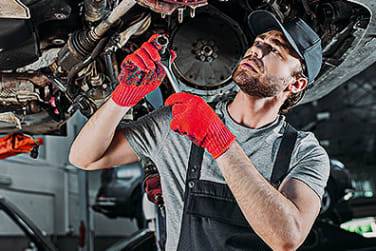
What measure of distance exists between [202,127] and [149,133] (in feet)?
1.00

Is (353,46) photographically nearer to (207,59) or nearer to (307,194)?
(207,59)

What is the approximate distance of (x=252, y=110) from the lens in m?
1.83

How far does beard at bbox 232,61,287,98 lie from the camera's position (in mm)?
1729

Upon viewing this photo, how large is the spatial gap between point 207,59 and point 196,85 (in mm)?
112

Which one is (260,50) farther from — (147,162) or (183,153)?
(147,162)

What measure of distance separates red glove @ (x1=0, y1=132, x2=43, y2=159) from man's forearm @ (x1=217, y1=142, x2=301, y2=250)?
1.50 meters

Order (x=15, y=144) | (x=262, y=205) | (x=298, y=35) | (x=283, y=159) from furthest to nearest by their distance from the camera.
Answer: (x=15, y=144), (x=298, y=35), (x=283, y=159), (x=262, y=205)

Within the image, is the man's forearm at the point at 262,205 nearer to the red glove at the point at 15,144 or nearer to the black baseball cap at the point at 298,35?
the black baseball cap at the point at 298,35

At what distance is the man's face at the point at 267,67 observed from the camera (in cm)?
174

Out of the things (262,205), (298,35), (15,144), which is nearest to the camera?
(262,205)

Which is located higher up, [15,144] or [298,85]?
[298,85]

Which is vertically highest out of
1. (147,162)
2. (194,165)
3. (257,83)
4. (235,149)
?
(257,83)

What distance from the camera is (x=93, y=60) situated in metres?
2.17

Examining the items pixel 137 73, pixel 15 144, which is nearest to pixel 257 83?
pixel 137 73
